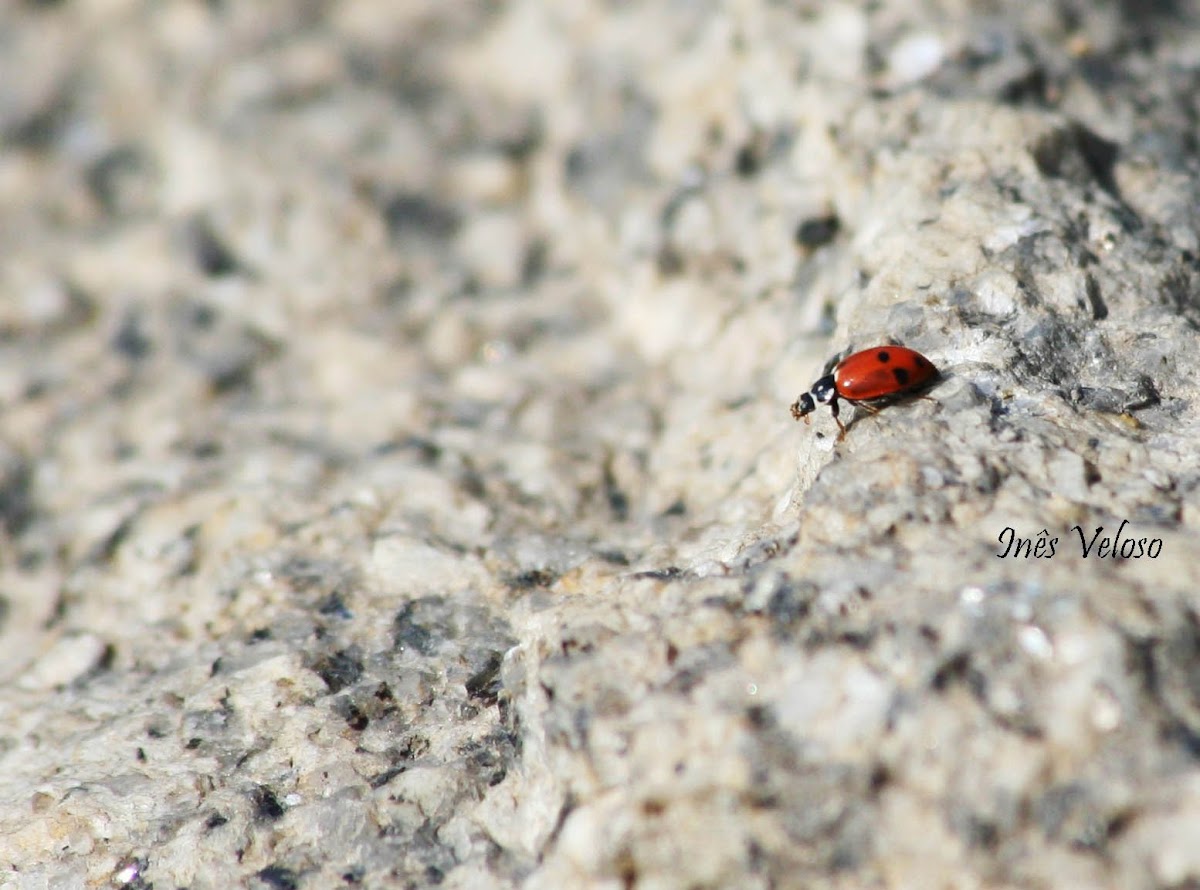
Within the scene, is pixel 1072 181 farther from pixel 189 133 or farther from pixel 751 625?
pixel 189 133

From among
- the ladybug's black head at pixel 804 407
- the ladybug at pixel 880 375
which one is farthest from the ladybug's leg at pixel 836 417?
the ladybug's black head at pixel 804 407

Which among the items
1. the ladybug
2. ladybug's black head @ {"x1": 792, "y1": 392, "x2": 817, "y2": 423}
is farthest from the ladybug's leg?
ladybug's black head @ {"x1": 792, "y1": 392, "x2": 817, "y2": 423}

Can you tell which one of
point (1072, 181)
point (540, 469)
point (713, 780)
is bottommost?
point (540, 469)

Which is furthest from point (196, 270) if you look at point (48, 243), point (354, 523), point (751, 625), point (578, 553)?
point (751, 625)

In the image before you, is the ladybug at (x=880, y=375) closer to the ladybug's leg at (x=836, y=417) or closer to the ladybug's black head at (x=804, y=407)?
the ladybug's leg at (x=836, y=417)

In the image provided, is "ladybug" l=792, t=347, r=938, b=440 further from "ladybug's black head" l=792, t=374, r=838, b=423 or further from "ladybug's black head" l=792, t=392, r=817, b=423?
"ladybug's black head" l=792, t=392, r=817, b=423

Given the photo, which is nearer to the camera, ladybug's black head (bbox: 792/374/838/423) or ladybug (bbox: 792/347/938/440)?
ladybug (bbox: 792/347/938/440)

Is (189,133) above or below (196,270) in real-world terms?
above
